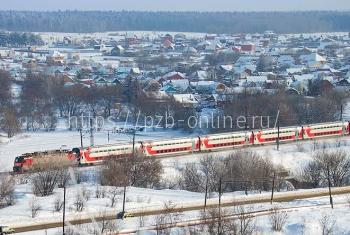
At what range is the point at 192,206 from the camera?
49.1 feet

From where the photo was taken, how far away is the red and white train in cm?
2170

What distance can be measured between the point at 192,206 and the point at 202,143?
9.26 meters

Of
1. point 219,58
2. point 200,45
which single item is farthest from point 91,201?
point 200,45

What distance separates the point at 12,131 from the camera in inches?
1273

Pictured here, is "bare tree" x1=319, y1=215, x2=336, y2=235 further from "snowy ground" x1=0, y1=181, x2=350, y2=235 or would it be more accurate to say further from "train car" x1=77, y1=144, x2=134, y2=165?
"train car" x1=77, y1=144, x2=134, y2=165

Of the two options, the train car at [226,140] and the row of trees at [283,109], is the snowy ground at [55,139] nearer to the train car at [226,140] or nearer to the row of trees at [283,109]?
the row of trees at [283,109]

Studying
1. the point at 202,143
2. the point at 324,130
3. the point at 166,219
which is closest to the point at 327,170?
the point at 202,143

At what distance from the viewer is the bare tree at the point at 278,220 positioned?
41.1ft

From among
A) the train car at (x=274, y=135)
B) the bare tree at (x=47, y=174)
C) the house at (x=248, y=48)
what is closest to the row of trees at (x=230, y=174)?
the bare tree at (x=47, y=174)

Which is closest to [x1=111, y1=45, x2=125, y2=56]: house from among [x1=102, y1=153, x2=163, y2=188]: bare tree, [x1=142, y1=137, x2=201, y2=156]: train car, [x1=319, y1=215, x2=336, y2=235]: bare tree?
[x1=142, y1=137, x2=201, y2=156]: train car

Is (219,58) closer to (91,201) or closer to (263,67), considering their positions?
(263,67)

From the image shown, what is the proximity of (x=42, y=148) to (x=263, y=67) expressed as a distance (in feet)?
128

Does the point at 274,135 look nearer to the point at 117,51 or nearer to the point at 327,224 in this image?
the point at 327,224

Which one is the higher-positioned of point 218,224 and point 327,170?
point 218,224
